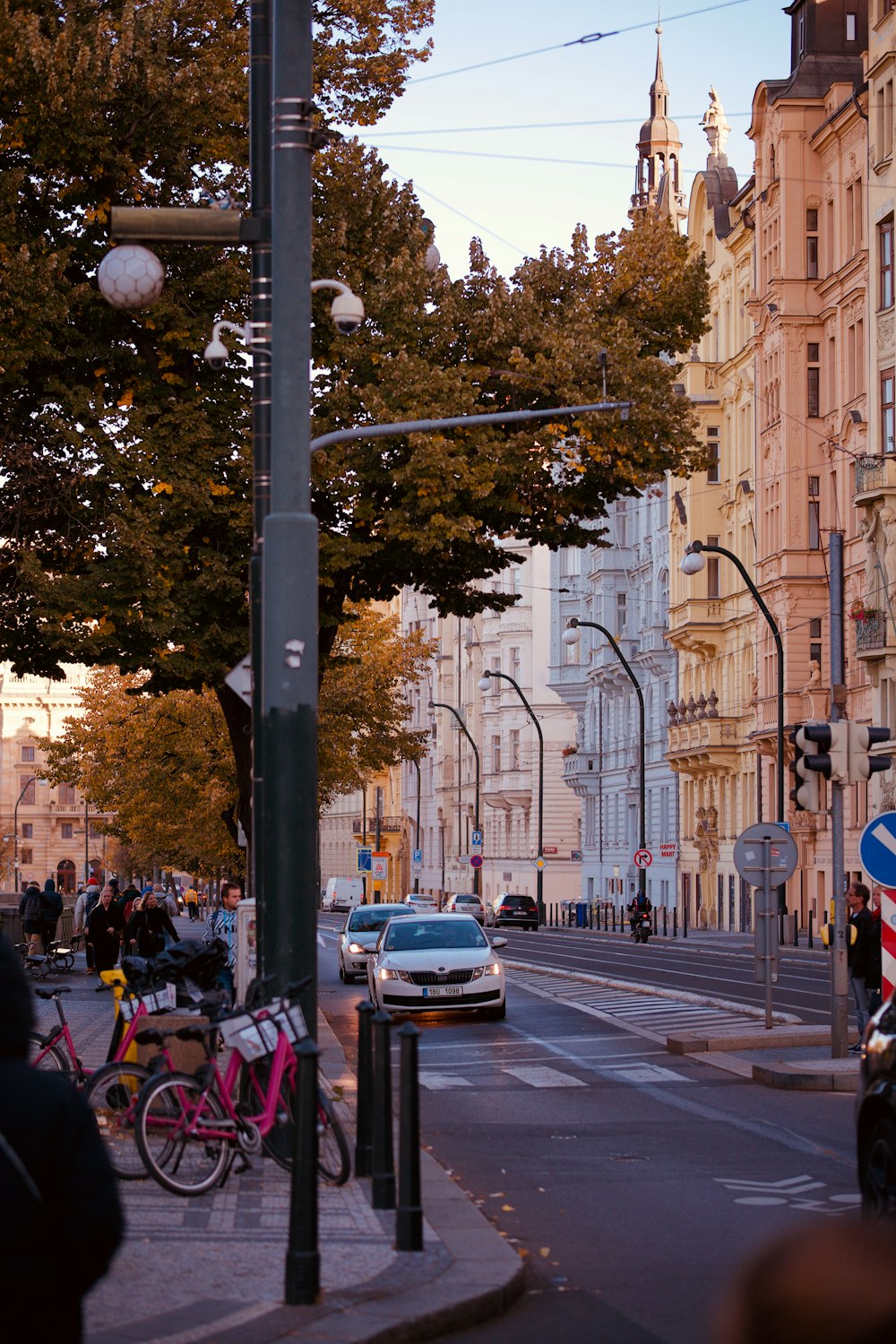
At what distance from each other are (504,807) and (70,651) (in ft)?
299

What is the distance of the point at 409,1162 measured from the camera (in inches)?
366

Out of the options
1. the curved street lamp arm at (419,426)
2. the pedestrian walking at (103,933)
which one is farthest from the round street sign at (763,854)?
the pedestrian walking at (103,933)

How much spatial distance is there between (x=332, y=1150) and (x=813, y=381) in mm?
56445

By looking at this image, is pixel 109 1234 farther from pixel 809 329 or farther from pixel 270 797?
pixel 809 329

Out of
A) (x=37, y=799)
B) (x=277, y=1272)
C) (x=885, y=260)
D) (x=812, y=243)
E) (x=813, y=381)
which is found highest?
(x=812, y=243)

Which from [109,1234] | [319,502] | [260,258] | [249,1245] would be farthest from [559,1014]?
[109,1234]

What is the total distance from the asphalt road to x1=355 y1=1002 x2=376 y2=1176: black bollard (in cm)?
71

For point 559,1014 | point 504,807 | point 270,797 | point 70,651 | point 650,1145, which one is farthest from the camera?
point 504,807

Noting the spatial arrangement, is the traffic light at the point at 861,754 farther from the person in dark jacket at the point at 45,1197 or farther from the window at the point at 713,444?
the window at the point at 713,444

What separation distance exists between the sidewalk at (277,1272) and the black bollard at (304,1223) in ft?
0.29

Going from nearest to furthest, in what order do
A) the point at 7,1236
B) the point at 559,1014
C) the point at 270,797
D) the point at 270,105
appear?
1. the point at 7,1236
2. the point at 270,797
3. the point at 270,105
4. the point at 559,1014

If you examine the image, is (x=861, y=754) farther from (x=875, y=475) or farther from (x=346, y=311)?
(x=875, y=475)

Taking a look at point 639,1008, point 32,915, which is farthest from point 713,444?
point 639,1008

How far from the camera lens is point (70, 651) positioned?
22.3 metres
